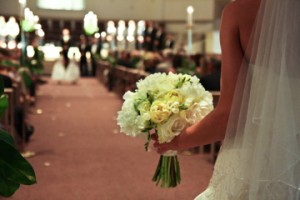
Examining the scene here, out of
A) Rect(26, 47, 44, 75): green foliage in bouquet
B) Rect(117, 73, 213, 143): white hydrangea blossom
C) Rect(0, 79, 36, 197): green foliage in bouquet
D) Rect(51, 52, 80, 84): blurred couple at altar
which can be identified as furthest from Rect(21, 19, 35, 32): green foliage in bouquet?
Rect(51, 52, 80, 84): blurred couple at altar

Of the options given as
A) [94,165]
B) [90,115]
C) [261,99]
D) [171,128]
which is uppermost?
[261,99]

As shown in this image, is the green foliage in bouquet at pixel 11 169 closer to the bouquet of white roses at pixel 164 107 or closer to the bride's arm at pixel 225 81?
the bouquet of white roses at pixel 164 107

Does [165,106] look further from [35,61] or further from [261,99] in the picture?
[35,61]

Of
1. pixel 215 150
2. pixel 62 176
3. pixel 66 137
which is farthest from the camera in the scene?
pixel 66 137

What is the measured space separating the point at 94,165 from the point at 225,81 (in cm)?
406

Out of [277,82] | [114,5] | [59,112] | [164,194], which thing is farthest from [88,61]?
[277,82]

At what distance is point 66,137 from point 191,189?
3.22 metres

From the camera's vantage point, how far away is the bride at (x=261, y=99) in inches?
58.2

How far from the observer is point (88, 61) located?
2428cm

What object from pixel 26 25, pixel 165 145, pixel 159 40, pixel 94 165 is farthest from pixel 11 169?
pixel 159 40

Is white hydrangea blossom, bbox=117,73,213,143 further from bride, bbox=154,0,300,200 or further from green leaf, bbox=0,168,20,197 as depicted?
green leaf, bbox=0,168,20,197

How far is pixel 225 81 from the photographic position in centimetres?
157

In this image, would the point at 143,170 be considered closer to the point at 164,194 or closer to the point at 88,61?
the point at 164,194

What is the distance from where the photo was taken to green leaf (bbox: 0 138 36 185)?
1.71 m
